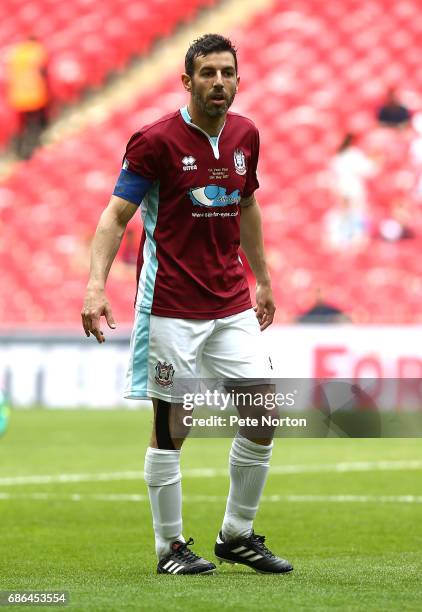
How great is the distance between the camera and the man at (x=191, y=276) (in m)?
5.30

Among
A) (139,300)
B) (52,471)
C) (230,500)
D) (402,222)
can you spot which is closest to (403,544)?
(230,500)

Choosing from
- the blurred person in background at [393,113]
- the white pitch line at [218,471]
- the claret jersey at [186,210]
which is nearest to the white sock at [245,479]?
the claret jersey at [186,210]

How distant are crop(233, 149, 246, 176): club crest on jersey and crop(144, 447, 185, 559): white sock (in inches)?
45.0

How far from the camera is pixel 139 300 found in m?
5.48

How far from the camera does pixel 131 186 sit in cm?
531

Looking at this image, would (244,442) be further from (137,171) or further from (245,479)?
(137,171)

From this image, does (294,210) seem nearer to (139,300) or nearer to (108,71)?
(108,71)

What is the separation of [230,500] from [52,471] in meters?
5.05

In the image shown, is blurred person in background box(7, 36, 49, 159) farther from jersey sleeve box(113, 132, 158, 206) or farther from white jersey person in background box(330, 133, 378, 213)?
jersey sleeve box(113, 132, 158, 206)

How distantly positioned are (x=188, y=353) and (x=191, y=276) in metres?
0.30

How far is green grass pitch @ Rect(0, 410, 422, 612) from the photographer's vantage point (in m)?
4.66

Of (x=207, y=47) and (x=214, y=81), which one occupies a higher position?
(x=207, y=47)

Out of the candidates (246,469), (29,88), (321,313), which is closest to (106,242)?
(246,469)

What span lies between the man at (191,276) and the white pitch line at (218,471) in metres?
4.31
